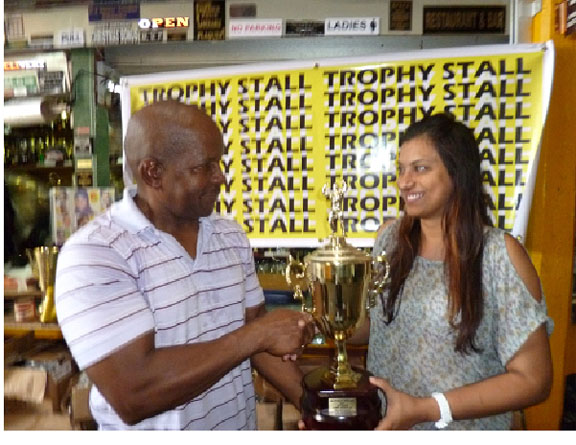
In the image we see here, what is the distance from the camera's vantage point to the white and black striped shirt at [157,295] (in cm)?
123

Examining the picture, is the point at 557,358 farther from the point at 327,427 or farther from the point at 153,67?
the point at 153,67

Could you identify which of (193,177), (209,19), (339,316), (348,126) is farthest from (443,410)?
(209,19)

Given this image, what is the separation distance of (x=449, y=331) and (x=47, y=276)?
1558mm

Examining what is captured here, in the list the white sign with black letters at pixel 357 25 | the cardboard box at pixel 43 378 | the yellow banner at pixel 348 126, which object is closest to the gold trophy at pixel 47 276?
the cardboard box at pixel 43 378

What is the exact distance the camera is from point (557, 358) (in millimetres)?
1918

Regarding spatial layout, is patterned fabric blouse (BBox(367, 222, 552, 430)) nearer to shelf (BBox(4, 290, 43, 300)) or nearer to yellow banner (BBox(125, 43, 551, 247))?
yellow banner (BBox(125, 43, 551, 247))

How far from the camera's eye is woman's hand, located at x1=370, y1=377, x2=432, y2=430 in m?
1.35

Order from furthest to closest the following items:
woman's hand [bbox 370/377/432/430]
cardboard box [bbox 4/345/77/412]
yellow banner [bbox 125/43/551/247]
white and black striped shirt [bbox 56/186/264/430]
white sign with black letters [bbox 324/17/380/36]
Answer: cardboard box [bbox 4/345/77/412]
white sign with black letters [bbox 324/17/380/36]
yellow banner [bbox 125/43/551/247]
woman's hand [bbox 370/377/432/430]
white and black striped shirt [bbox 56/186/264/430]

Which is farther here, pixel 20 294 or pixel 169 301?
pixel 20 294

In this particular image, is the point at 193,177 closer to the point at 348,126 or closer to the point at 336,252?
the point at 336,252

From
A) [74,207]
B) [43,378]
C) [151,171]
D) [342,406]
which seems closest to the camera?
[342,406]

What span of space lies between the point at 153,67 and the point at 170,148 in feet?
2.93

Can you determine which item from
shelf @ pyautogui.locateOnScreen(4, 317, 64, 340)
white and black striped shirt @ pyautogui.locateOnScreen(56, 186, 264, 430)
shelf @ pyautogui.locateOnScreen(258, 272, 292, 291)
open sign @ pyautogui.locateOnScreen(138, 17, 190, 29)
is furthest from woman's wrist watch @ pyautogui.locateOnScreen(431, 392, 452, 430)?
open sign @ pyautogui.locateOnScreen(138, 17, 190, 29)

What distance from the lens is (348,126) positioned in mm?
1933
